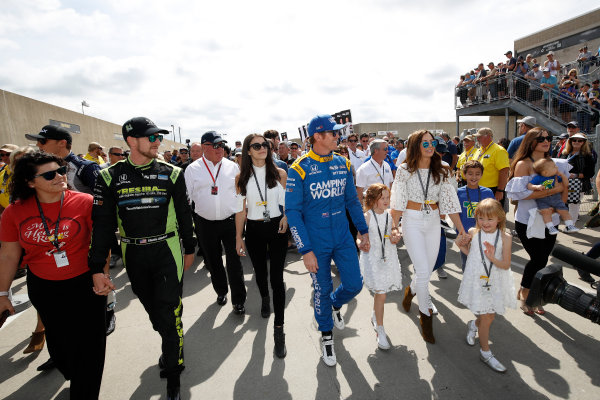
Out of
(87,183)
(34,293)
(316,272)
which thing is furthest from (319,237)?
(87,183)

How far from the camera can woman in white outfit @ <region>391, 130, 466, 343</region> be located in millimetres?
3217

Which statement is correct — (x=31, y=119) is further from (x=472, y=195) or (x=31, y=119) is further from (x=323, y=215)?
(x=472, y=195)

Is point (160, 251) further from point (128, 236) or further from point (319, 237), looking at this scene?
point (319, 237)

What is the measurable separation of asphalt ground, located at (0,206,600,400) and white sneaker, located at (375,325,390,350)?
0.23 feet

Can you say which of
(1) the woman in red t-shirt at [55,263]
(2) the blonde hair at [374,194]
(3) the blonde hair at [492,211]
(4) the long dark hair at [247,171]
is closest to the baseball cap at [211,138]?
(4) the long dark hair at [247,171]

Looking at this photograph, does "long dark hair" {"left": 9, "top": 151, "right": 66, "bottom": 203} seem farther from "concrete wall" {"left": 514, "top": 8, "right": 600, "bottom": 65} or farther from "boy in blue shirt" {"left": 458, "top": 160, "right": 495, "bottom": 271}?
"concrete wall" {"left": 514, "top": 8, "right": 600, "bottom": 65}

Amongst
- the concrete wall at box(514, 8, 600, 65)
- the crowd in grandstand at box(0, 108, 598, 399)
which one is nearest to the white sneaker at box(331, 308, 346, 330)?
the crowd in grandstand at box(0, 108, 598, 399)

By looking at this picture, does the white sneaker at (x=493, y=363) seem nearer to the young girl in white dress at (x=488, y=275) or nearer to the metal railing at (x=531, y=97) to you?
the young girl in white dress at (x=488, y=275)

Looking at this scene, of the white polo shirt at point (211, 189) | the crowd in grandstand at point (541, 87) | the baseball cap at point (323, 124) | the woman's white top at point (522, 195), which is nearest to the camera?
the baseball cap at point (323, 124)

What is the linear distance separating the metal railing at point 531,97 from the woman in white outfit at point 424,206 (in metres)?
11.0

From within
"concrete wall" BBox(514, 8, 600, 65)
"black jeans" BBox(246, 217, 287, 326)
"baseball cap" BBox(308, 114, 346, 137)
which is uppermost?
"concrete wall" BBox(514, 8, 600, 65)

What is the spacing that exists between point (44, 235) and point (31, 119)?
1589 centimetres

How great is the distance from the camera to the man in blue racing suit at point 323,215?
282 cm

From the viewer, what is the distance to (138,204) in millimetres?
2422
